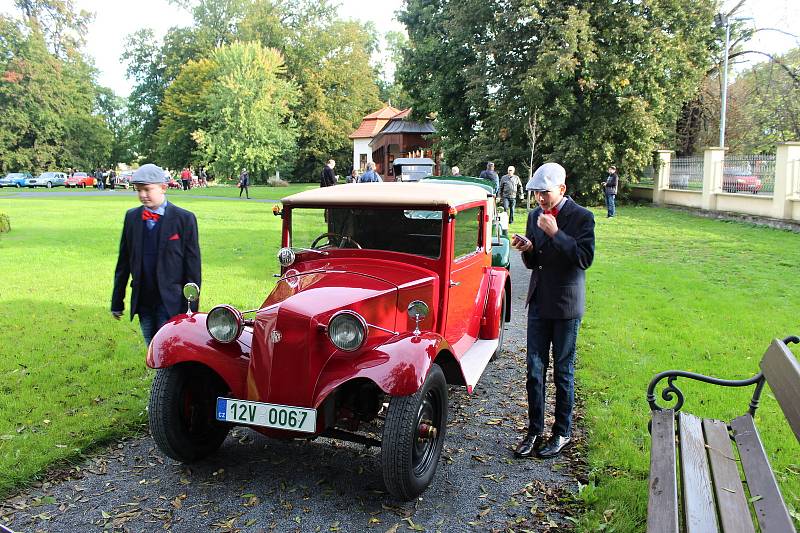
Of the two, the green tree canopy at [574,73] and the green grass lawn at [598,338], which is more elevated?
the green tree canopy at [574,73]

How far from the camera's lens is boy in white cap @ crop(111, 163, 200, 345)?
16.1ft

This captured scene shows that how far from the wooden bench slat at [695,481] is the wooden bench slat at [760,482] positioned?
182 mm

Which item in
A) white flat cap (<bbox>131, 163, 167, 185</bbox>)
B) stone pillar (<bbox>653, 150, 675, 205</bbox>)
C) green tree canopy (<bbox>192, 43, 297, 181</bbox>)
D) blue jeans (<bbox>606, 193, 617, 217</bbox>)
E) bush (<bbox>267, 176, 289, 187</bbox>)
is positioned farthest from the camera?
bush (<bbox>267, 176, 289, 187</bbox>)

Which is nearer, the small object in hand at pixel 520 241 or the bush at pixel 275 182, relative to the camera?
the small object in hand at pixel 520 241

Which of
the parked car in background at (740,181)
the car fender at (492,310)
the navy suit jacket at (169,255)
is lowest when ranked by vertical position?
the car fender at (492,310)

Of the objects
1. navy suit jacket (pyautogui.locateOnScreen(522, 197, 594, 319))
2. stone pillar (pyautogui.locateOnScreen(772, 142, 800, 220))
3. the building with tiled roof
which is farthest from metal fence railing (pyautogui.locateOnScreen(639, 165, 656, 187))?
navy suit jacket (pyautogui.locateOnScreen(522, 197, 594, 319))

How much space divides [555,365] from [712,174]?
72.8 feet

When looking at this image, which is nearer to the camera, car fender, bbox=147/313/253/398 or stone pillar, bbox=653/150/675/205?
car fender, bbox=147/313/253/398

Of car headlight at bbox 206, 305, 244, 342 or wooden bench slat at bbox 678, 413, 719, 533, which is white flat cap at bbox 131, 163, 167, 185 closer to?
car headlight at bbox 206, 305, 244, 342

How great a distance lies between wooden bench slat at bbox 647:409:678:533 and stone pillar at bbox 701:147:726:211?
22.2 m

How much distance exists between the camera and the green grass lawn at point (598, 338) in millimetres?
4480

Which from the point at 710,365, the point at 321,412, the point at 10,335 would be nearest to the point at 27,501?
the point at 321,412

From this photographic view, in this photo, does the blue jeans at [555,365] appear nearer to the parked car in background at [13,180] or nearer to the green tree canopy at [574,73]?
the green tree canopy at [574,73]

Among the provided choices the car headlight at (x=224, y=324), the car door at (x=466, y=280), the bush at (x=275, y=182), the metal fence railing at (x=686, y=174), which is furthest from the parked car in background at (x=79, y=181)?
the car headlight at (x=224, y=324)
